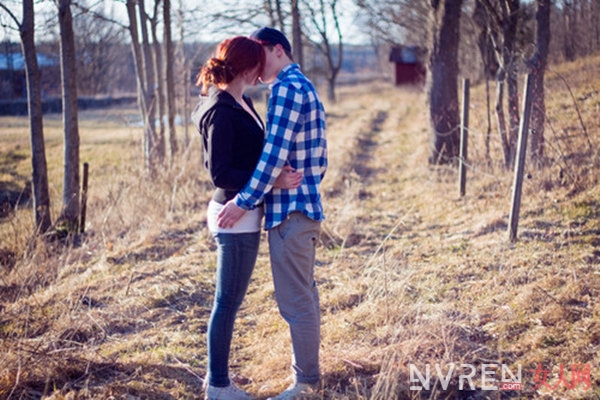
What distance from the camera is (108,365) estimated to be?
3.44 m

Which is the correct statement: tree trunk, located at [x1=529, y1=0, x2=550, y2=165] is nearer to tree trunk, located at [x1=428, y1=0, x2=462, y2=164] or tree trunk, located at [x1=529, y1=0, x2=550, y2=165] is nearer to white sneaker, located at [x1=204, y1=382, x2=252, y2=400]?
tree trunk, located at [x1=428, y1=0, x2=462, y2=164]

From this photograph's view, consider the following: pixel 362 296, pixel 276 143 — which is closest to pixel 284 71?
pixel 276 143

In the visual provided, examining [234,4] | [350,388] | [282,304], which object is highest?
[234,4]

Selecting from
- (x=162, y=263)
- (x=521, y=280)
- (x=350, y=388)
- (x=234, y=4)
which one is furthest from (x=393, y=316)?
(x=234, y=4)

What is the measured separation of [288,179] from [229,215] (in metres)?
0.32

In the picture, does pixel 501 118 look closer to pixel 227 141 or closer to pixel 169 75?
pixel 169 75

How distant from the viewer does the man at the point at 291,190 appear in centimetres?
263

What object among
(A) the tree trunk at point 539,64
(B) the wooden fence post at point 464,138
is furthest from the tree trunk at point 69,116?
(A) the tree trunk at point 539,64

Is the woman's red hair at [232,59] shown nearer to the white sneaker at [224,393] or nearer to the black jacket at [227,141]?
the black jacket at [227,141]

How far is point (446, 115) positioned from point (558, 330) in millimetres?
6925

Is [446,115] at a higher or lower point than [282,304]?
higher

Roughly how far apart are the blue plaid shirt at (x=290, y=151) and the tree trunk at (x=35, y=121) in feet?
15.5

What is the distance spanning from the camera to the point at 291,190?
2744 millimetres

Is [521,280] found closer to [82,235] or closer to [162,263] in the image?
[162,263]
